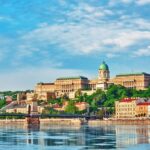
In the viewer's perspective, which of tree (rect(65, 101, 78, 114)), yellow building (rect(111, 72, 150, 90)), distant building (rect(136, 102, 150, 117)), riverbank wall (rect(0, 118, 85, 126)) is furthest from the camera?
yellow building (rect(111, 72, 150, 90))

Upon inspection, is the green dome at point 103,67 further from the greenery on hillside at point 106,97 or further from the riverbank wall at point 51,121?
the riverbank wall at point 51,121

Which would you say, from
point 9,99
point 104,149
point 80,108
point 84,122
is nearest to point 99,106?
point 80,108

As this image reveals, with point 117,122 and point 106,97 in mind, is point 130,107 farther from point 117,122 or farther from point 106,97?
point 106,97

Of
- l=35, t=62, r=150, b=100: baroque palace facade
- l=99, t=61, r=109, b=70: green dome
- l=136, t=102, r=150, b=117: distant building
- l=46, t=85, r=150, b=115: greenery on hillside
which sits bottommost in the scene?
l=136, t=102, r=150, b=117: distant building

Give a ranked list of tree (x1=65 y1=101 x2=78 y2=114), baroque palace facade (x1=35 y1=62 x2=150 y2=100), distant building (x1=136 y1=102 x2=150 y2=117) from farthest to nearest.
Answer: baroque palace facade (x1=35 y1=62 x2=150 y2=100) < tree (x1=65 y1=101 x2=78 y2=114) < distant building (x1=136 y1=102 x2=150 y2=117)

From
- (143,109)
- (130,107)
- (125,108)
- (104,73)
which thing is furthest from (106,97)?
(104,73)

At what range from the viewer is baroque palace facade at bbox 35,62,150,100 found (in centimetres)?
15675

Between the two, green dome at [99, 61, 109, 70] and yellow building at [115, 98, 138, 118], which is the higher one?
green dome at [99, 61, 109, 70]

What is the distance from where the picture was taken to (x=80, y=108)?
5344 inches

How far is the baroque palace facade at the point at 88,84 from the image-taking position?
156750 mm

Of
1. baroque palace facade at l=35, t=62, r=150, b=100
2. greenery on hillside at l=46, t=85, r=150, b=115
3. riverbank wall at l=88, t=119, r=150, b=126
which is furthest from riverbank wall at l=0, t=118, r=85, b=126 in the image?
baroque palace facade at l=35, t=62, r=150, b=100

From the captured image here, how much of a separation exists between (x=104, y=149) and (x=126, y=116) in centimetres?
7843

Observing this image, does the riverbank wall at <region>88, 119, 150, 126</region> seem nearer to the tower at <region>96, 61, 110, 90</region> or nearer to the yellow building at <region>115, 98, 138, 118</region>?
the yellow building at <region>115, 98, 138, 118</region>

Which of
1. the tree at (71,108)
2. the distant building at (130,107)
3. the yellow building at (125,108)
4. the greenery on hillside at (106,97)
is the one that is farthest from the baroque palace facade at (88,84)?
the yellow building at (125,108)
